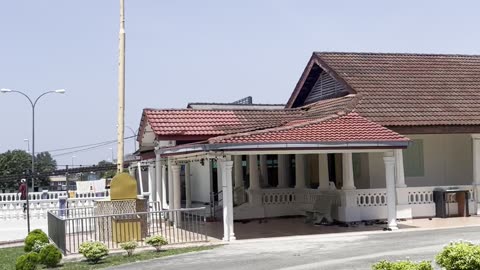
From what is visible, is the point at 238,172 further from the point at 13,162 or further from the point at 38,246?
the point at 13,162

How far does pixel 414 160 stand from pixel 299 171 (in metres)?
4.13

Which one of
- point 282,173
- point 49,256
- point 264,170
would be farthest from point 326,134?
point 49,256

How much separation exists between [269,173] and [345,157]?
17.5 ft

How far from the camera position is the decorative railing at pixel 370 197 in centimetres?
2025

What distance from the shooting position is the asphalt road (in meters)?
12.3

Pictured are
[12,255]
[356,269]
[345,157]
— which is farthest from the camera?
[345,157]

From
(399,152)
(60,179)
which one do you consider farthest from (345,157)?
(60,179)

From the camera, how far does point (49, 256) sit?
1373cm

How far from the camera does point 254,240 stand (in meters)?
16.8

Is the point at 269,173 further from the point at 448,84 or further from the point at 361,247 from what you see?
the point at 361,247

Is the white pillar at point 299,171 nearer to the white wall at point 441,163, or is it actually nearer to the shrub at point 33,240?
the white wall at point 441,163

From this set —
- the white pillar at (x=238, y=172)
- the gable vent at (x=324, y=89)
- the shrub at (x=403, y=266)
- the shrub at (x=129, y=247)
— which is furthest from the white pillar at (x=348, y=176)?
the shrub at (x=403, y=266)

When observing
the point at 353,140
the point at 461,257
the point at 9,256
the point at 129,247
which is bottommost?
the point at 9,256

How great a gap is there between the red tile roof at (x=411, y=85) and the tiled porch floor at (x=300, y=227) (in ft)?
10.3
